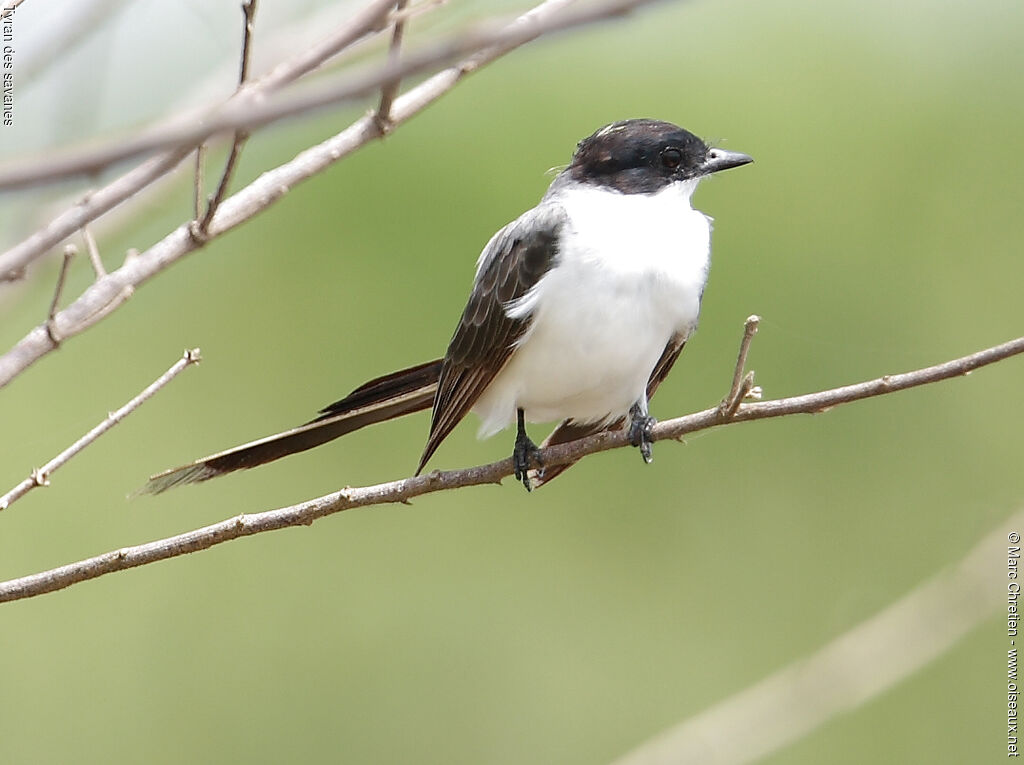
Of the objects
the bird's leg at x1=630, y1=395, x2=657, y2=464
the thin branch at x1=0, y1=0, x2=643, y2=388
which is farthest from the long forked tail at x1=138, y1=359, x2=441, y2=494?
the thin branch at x1=0, y1=0, x2=643, y2=388

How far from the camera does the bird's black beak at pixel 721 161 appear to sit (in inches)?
155

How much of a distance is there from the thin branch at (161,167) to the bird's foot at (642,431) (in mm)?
1735

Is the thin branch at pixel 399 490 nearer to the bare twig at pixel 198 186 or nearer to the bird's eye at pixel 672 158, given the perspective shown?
the bare twig at pixel 198 186

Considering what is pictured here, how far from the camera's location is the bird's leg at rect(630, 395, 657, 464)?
11.1ft

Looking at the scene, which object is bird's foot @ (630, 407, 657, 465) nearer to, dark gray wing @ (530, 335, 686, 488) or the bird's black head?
dark gray wing @ (530, 335, 686, 488)

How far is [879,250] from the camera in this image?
785cm

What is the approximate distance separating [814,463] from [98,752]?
13.5ft

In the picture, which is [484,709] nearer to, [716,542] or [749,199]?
[716,542]

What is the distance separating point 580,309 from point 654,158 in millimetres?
557

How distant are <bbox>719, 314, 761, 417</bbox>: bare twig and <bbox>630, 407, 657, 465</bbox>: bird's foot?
49 centimetres

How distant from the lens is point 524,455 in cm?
379

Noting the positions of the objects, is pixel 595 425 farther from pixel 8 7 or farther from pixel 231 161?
pixel 8 7

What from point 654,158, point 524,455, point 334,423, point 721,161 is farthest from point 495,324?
point 721,161

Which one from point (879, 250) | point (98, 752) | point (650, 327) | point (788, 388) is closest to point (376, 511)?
point (98, 752)
